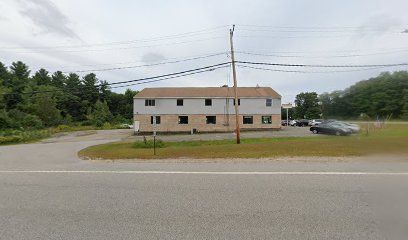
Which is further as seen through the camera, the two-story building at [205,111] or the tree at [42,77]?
the tree at [42,77]

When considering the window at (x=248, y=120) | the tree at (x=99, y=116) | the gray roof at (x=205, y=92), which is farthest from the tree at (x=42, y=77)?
the window at (x=248, y=120)

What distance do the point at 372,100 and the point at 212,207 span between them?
6040 millimetres

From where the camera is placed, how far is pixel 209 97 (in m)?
47.5

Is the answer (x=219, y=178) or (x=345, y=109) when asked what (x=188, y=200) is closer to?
(x=219, y=178)

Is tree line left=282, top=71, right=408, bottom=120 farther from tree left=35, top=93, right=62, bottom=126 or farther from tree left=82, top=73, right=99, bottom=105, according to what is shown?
tree left=82, top=73, right=99, bottom=105

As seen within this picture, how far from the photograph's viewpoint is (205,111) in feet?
155

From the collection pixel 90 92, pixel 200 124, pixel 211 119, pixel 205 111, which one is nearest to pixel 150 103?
pixel 200 124

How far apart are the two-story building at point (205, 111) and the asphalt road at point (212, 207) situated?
1483 inches

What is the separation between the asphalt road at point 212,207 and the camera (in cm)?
443

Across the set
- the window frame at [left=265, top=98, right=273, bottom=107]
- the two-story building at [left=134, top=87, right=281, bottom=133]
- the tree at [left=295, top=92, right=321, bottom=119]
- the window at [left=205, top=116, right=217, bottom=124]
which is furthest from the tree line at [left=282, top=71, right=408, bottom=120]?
the window frame at [left=265, top=98, right=273, bottom=107]

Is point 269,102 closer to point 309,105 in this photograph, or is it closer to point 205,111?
point 205,111

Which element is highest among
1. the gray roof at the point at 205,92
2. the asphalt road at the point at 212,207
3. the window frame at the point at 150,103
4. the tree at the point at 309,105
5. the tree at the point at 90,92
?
the tree at the point at 90,92

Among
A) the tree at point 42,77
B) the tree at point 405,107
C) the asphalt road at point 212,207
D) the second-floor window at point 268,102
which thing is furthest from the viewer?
the tree at point 42,77

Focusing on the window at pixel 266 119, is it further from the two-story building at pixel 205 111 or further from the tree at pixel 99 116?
the tree at pixel 99 116
